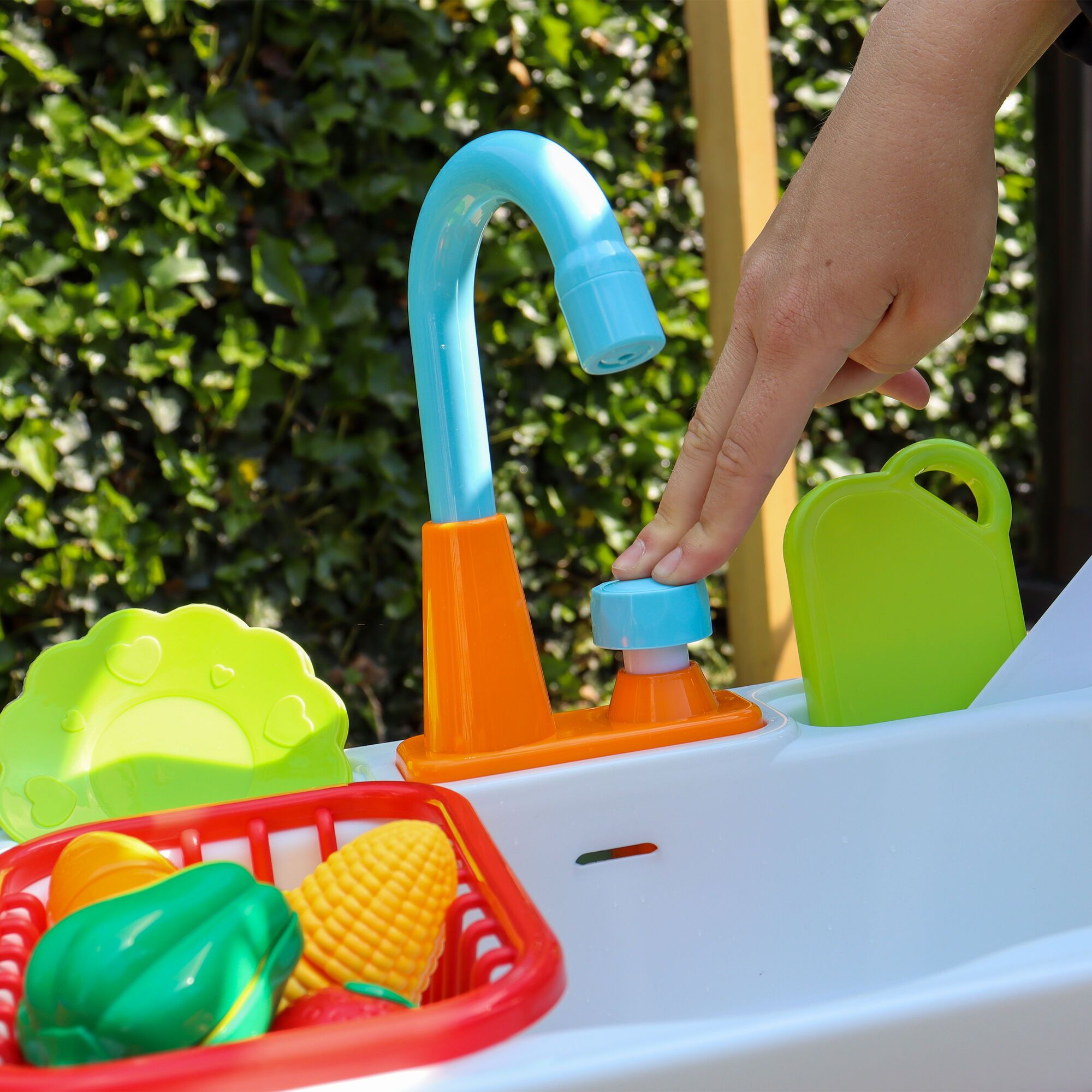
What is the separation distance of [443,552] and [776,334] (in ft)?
0.78

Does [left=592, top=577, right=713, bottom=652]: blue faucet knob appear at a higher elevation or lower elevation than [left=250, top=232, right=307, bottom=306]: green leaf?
lower

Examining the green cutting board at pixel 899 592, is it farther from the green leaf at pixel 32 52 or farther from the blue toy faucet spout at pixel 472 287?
the green leaf at pixel 32 52

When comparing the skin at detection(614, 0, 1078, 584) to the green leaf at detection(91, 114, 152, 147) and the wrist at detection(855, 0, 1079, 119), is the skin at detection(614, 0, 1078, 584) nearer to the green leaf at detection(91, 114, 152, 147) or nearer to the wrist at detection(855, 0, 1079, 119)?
the wrist at detection(855, 0, 1079, 119)

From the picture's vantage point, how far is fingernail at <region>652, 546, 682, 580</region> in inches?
25.8

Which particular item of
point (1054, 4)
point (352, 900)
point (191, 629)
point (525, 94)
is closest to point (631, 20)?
point (525, 94)

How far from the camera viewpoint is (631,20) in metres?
2.06

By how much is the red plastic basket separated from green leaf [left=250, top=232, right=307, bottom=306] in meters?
1.39

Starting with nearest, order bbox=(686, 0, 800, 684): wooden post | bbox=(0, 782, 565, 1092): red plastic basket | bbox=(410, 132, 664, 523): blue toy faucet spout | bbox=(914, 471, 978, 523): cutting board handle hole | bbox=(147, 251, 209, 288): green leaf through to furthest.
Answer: bbox=(0, 782, 565, 1092): red plastic basket
bbox=(410, 132, 664, 523): blue toy faucet spout
bbox=(147, 251, 209, 288): green leaf
bbox=(686, 0, 800, 684): wooden post
bbox=(914, 471, 978, 523): cutting board handle hole

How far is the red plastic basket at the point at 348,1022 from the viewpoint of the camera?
309 mm

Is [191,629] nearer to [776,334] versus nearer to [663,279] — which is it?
[776,334]

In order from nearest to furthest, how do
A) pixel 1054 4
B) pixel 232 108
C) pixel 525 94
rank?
pixel 1054 4
pixel 232 108
pixel 525 94

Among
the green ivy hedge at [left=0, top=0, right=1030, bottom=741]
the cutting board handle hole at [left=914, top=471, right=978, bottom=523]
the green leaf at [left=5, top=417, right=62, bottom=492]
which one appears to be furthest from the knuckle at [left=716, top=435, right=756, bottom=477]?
the cutting board handle hole at [left=914, top=471, right=978, bottom=523]

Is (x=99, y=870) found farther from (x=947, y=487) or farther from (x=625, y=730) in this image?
(x=947, y=487)

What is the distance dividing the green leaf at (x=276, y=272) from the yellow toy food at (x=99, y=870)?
1435 mm
